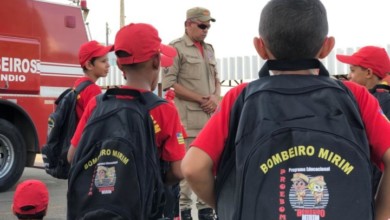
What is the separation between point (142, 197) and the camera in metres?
2.60

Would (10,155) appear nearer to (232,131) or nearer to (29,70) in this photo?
(29,70)

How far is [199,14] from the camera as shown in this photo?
551cm

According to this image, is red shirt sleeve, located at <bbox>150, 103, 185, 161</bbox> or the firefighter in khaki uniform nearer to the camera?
red shirt sleeve, located at <bbox>150, 103, 185, 161</bbox>

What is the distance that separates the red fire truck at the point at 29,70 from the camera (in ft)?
26.3

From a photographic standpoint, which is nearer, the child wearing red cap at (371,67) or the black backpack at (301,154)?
the black backpack at (301,154)

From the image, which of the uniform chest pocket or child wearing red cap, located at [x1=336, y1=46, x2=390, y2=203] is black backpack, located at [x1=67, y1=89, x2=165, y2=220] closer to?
child wearing red cap, located at [x1=336, y1=46, x2=390, y2=203]

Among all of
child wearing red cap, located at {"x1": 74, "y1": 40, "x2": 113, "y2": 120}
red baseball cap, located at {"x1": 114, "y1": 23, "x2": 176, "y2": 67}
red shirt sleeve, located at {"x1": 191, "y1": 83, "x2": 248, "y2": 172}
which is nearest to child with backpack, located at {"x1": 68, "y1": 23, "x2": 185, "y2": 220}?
red baseball cap, located at {"x1": 114, "y1": 23, "x2": 176, "y2": 67}

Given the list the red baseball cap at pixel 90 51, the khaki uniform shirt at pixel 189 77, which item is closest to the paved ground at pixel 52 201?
the khaki uniform shirt at pixel 189 77

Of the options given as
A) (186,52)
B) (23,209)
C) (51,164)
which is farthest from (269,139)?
(186,52)

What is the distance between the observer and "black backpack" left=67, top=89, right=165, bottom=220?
255 cm

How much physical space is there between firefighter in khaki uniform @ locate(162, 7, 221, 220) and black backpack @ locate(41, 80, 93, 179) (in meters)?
1.65

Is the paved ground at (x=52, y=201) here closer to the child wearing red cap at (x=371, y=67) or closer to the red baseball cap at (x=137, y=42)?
the child wearing red cap at (x=371, y=67)

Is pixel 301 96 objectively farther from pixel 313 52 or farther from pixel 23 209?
pixel 23 209

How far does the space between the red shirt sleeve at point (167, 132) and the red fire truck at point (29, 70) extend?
5.71m
